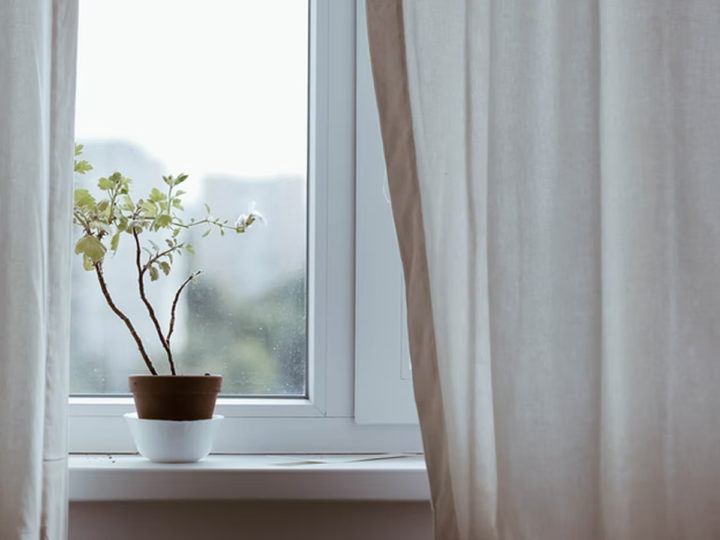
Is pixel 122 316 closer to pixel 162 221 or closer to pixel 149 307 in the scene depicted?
pixel 149 307

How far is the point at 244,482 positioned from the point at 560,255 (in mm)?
503

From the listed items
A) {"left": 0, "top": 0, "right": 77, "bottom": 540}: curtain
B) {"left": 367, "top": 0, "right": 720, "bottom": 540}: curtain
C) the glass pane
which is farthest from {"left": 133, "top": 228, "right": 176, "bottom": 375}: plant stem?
{"left": 367, "top": 0, "right": 720, "bottom": 540}: curtain

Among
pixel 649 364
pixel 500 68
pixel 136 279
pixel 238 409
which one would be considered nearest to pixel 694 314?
pixel 649 364

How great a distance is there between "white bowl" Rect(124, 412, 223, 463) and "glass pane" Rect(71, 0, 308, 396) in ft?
0.58

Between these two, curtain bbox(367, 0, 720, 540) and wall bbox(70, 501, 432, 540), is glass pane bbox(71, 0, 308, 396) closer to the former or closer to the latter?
wall bbox(70, 501, 432, 540)

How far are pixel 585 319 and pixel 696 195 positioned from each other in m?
0.20

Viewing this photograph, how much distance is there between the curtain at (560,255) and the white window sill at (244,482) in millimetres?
147

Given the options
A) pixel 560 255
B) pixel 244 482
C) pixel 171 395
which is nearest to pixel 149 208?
pixel 171 395

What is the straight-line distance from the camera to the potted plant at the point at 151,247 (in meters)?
1.34

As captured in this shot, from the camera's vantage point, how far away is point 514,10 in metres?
1.18

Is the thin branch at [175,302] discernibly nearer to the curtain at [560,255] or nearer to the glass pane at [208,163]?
the glass pane at [208,163]

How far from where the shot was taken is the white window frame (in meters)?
1.48

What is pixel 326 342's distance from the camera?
1.50m

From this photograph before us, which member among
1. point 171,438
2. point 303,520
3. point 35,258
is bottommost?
point 303,520
